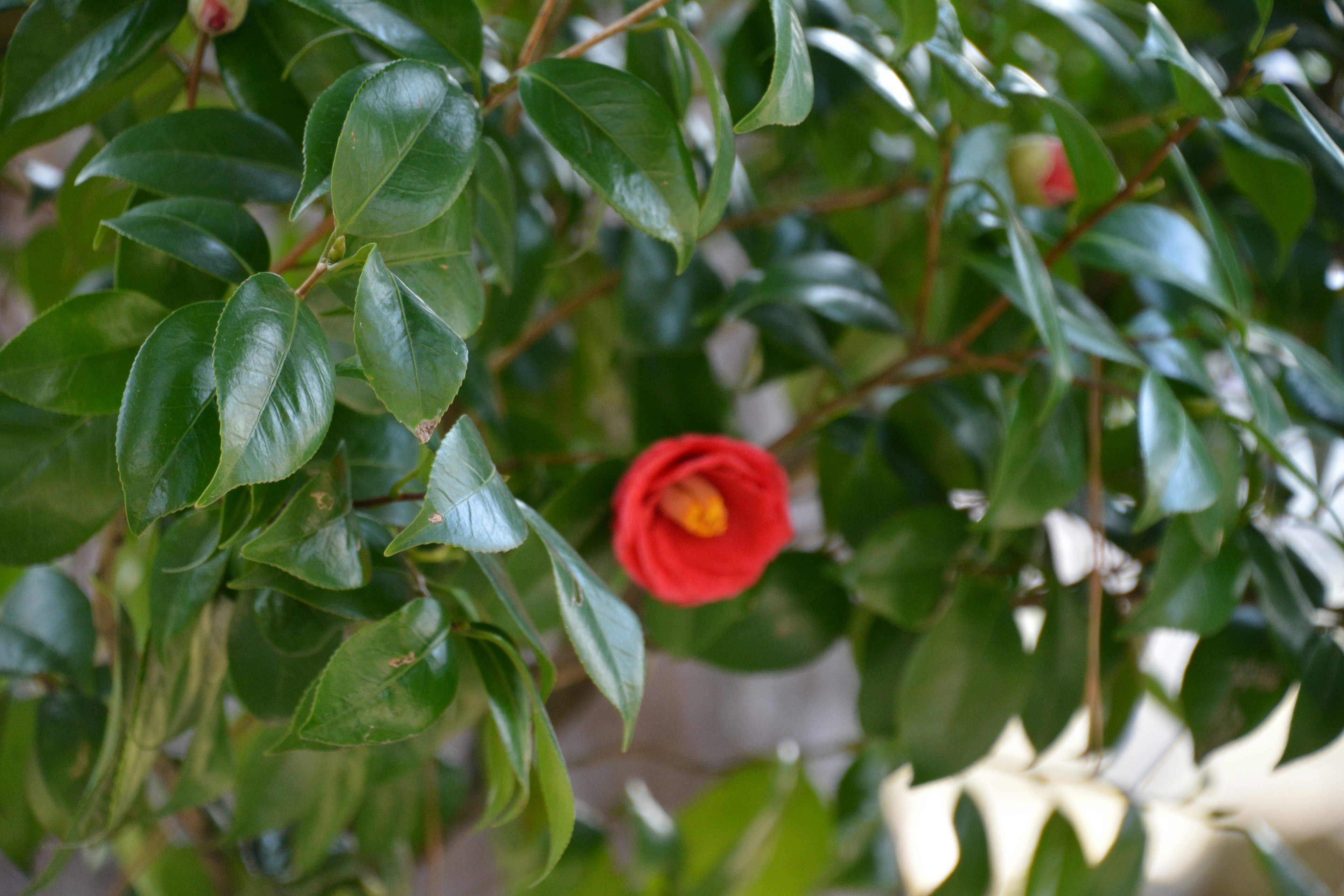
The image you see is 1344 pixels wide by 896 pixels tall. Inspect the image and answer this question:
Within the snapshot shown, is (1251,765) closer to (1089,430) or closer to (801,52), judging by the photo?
(1089,430)

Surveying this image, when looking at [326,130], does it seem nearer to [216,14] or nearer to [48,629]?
[216,14]

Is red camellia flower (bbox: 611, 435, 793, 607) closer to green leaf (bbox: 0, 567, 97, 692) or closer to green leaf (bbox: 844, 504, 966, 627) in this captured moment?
green leaf (bbox: 844, 504, 966, 627)

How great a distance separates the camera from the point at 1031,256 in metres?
0.36

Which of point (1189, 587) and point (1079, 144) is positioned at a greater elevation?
point (1079, 144)

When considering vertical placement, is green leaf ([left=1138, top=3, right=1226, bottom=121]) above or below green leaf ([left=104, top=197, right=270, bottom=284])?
above

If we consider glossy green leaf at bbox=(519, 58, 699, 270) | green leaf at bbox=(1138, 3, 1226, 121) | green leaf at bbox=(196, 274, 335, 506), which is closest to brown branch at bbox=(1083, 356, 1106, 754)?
green leaf at bbox=(1138, 3, 1226, 121)

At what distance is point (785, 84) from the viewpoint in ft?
0.78

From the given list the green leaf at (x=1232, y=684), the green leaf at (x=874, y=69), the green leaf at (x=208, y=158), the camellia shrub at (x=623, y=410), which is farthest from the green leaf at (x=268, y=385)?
the green leaf at (x=1232, y=684)

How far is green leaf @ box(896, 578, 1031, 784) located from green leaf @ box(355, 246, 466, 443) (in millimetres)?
306

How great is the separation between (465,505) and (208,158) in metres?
0.17

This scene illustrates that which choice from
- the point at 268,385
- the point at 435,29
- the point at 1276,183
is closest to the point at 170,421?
the point at 268,385

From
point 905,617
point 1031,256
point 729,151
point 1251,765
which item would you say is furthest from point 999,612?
point 1251,765

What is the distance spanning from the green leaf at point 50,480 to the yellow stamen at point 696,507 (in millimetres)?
209

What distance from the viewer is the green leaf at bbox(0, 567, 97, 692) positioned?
366mm
